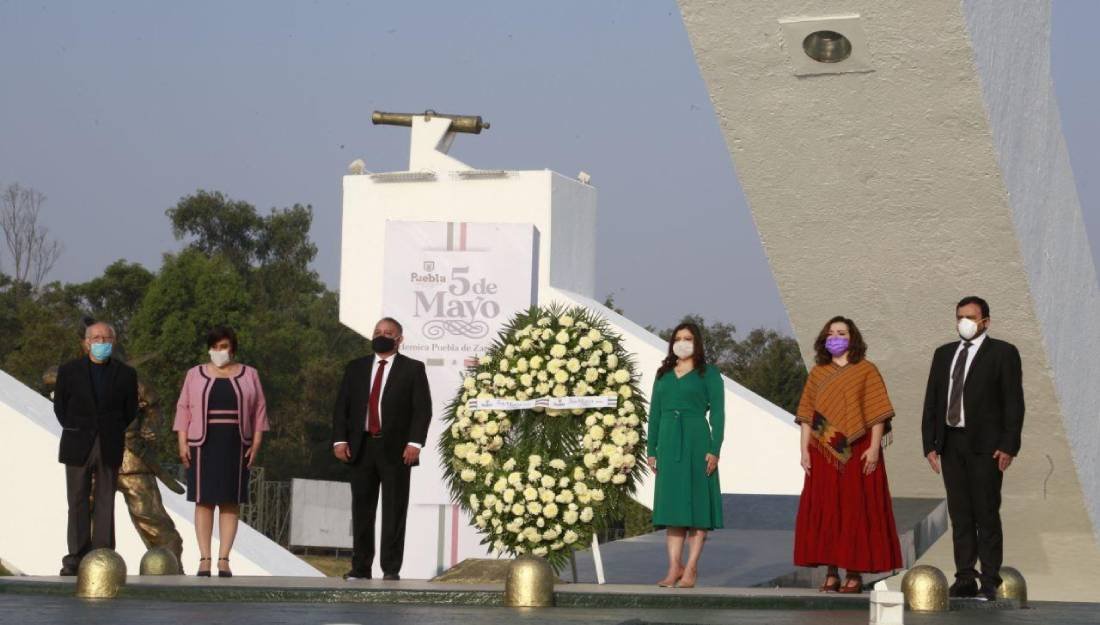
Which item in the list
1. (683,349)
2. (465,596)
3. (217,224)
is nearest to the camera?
(465,596)

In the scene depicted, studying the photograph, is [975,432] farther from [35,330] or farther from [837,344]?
[35,330]

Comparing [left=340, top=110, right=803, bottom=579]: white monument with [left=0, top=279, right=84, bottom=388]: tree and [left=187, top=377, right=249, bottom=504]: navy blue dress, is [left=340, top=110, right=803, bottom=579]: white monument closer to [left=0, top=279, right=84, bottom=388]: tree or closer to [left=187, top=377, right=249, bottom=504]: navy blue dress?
[left=187, top=377, right=249, bottom=504]: navy blue dress

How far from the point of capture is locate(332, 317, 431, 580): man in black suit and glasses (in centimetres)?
680

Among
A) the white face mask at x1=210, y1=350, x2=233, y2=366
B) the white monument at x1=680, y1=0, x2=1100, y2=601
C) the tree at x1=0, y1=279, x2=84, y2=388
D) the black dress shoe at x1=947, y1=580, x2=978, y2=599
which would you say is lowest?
the black dress shoe at x1=947, y1=580, x2=978, y2=599

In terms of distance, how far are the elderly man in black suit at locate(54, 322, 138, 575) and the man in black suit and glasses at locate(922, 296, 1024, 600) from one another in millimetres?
3617

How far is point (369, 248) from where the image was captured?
49.1 ft

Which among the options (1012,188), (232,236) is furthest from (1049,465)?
(232,236)

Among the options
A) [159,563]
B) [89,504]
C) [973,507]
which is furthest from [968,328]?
[89,504]

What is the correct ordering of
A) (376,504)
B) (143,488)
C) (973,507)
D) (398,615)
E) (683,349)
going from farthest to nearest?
1. (143,488)
2. (376,504)
3. (683,349)
4. (973,507)
5. (398,615)

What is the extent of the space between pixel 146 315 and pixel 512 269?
17.1m

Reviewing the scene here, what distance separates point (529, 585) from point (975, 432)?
1.89 m

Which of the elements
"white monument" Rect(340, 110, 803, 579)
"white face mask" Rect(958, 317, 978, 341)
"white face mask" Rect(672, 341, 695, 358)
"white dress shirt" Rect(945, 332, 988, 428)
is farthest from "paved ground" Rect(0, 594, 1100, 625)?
"white monument" Rect(340, 110, 803, 579)

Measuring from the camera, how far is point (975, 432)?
6012mm

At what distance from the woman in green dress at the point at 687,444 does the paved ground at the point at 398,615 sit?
99 cm
